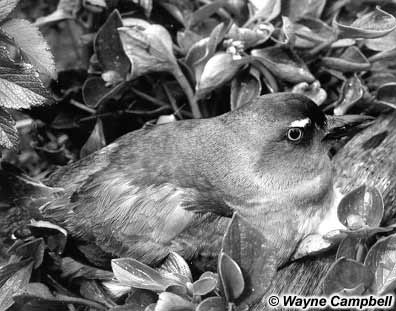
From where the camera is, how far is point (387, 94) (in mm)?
2904

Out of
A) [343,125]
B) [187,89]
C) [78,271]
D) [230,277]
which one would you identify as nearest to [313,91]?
[343,125]

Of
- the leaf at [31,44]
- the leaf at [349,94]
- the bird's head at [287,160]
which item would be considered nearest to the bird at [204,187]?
the bird's head at [287,160]

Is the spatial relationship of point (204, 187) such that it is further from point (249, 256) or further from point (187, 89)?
point (187, 89)

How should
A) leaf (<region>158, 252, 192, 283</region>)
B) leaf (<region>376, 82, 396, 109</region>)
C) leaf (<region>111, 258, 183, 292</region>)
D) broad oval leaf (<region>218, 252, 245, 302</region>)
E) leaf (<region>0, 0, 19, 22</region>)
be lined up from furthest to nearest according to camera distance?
leaf (<region>376, 82, 396, 109</region>)
leaf (<region>0, 0, 19, 22</region>)
leaf (<region>158, 252, 192, 283</region>)
leaf (<region>111, 258, 183, 292</region>)
broad oval leaf (<region>218, 252, 245, 302</region>)

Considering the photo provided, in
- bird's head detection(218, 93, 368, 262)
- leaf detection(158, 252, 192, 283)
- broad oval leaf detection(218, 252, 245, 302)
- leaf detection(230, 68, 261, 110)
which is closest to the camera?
broad oval leaf detection(218, 252, 245, 302)

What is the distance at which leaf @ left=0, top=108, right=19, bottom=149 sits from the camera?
238 centimetres

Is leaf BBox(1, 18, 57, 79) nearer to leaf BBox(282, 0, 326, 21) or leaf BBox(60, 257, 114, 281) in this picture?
leaf BBox(60, 257, 114, 281)

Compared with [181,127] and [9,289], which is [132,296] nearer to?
[9,289]

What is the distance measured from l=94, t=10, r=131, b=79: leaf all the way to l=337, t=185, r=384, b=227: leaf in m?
1.17

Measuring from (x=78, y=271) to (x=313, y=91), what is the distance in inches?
49.3

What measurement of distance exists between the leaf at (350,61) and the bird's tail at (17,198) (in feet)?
4.39

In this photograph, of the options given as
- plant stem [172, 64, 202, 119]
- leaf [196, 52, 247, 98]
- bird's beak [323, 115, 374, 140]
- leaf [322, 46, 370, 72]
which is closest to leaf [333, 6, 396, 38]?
leaf [322, 46, 370, 72]

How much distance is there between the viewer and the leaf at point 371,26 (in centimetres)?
279

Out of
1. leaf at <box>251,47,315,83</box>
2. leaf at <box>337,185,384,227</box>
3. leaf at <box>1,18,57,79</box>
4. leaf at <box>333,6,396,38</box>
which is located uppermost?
leaf at <box>1,18,57,79</box>
